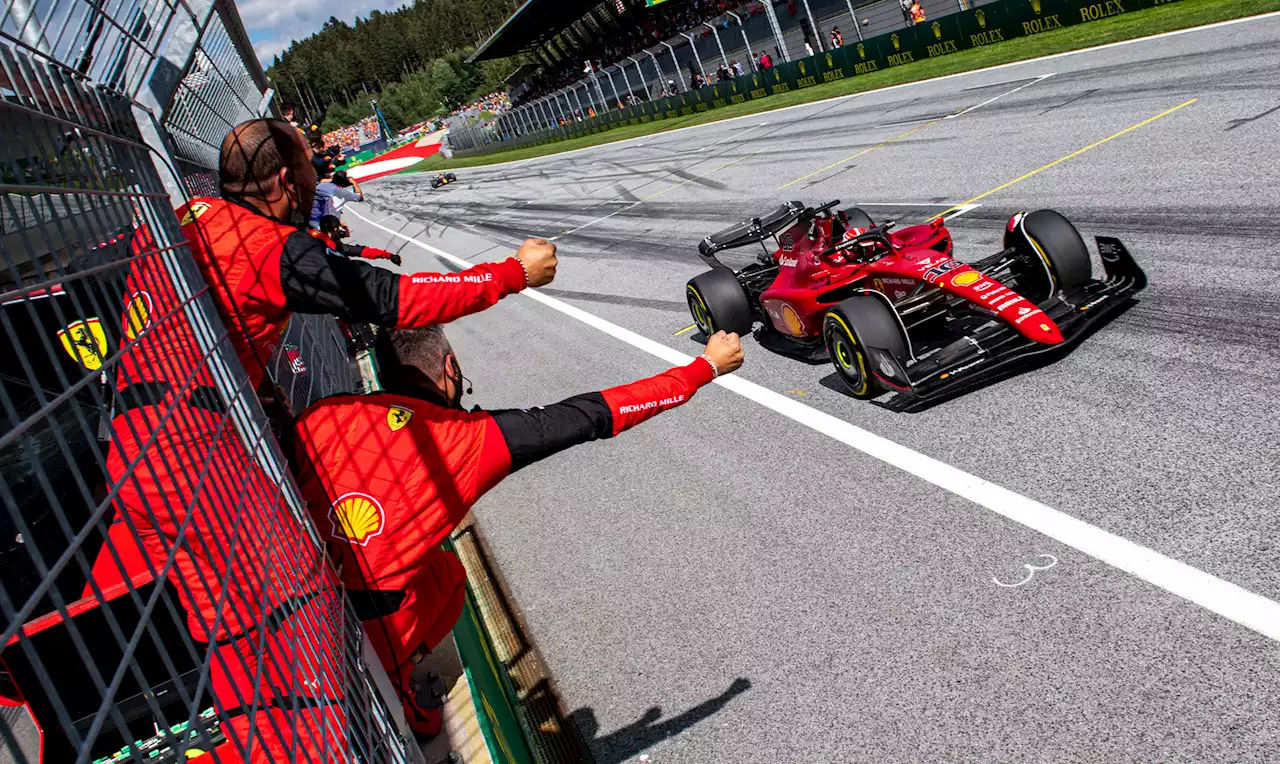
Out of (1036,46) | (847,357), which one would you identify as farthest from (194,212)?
(1036,46)

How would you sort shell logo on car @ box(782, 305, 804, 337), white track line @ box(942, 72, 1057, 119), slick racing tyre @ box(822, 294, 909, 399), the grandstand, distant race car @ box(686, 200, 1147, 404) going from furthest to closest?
1. the grandstand
2. white track line @ box(942, 72, 1057, 119)
3. shell logo on car @ box(782, 305, 804, 337)
4. slick racing tyre @ box(822, 294, 909, 399)
5. distant race car @ box(686, 200, 1147, 404)

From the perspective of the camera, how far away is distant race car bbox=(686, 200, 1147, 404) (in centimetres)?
577

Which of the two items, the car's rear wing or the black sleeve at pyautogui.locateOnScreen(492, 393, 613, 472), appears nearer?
the black sleeve at pyautogui.locateOnScreen(492, 393, 613, 472)

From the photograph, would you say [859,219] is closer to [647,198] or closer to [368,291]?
[368,291]

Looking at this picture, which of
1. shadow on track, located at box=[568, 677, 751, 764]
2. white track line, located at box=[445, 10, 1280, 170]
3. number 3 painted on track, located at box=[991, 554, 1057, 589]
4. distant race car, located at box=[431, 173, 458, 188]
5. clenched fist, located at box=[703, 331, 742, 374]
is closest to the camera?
clenched fist, located at box=[703, 331, 742, 374]

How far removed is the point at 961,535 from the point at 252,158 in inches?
133

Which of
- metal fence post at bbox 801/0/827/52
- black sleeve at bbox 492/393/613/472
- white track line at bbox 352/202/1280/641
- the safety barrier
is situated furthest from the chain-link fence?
metal fence post at bbox 801/0/827/52

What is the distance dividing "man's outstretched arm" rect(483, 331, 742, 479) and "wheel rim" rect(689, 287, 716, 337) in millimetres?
4818

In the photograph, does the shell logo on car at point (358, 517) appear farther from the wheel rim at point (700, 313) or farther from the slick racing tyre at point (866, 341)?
the wheel rim at point (700, 313)

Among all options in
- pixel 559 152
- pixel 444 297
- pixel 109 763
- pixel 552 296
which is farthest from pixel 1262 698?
pixel 559 152

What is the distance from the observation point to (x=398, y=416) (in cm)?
272

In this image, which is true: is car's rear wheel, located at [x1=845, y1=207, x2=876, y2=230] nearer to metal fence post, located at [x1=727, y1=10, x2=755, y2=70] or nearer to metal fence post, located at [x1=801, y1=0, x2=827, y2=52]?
metal fence post, located at [x1=801, y1=0, x2=827, y2=52]

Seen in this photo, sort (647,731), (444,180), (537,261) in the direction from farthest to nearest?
(444,180), (647,731), (537,261)

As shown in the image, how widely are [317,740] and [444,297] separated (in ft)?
3.93
